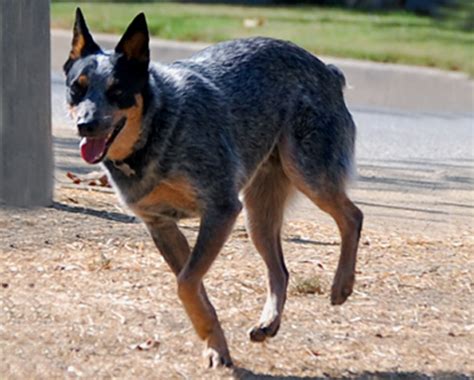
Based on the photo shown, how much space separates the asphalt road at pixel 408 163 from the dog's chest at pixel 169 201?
2.15 meters

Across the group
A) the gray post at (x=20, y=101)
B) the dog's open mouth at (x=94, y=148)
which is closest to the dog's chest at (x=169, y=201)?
the dog's open mouth at (x=94, y=148)

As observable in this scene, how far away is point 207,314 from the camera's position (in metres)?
6.03

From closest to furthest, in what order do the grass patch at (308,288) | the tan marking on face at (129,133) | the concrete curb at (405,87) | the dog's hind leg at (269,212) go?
the tan marking on face at (129,133)
the dog's hind leg at (269,212)
the grass patch at (308,288)
the concrete curb at (405,87)

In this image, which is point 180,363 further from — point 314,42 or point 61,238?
point 314,42

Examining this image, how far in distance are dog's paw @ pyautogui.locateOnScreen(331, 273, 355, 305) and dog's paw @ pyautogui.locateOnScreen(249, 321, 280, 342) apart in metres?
0.45

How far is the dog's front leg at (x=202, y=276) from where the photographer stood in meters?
5.94

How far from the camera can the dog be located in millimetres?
5832

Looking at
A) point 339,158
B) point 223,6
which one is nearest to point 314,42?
point 223,6

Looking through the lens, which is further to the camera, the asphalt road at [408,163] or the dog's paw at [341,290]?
the asphalt road at [408,163]

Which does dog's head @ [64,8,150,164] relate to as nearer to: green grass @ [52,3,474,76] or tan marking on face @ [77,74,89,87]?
tan marking on face @ [77,74,89,87]

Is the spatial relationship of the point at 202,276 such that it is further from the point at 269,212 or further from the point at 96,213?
the point at 96,213

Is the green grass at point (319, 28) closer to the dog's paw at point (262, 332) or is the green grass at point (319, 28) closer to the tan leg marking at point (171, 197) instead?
the dog's paw at point (262, 332)

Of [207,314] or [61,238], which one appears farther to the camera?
[61,238]

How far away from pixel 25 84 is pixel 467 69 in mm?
9703
